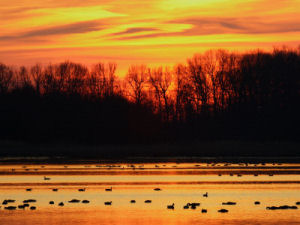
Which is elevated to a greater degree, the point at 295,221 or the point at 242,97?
the point at 242,97

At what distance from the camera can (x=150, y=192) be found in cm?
4200

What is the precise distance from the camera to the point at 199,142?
92.9m

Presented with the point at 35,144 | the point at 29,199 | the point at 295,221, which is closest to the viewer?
the point at 295,221

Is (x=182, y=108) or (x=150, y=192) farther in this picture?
(x=182, y=108)

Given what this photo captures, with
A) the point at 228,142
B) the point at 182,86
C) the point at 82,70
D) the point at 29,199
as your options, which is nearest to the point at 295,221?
the point at 29,199

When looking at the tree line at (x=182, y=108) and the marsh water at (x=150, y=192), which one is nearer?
the marsh water at (x=150, y=192)

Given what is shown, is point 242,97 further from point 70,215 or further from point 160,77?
point 70,215

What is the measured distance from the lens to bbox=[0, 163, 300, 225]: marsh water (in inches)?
1228

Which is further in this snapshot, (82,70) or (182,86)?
(82,70)

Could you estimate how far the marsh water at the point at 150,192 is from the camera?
31203 millimetres

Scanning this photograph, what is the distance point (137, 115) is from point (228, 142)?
11.1 metres

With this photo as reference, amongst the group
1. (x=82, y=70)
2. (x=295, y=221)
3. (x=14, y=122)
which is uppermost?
(x=82, y=70)

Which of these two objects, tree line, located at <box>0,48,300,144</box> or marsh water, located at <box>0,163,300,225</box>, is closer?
marsh water, located at <box>0,163,300,225</box>

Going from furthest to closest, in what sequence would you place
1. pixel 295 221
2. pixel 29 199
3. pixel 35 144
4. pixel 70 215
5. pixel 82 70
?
pixel 82 70
pixel 35 144
pixel 29 199
pixel 70 215
pixel 295 221
